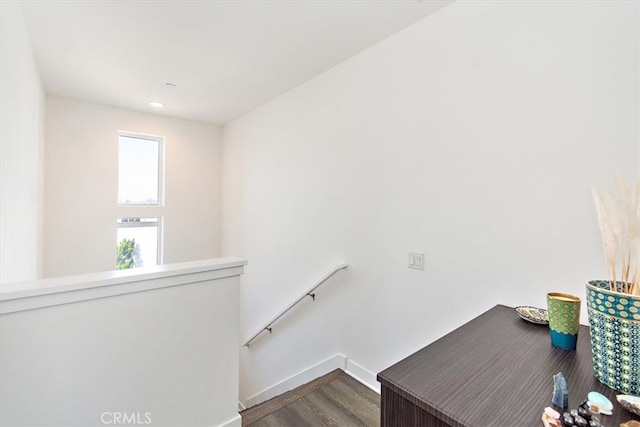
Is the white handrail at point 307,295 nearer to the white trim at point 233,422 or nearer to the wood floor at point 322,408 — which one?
the wood floor at point 322,408

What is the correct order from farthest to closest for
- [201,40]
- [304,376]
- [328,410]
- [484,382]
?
[304,376], [201,40], [328,410], [484,382]

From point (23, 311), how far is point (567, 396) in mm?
1680

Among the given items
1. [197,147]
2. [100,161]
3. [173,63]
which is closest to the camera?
[173,63]

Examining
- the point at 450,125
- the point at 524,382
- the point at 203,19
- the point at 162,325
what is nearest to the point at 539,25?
the point at 450,125

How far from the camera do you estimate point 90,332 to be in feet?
3.89

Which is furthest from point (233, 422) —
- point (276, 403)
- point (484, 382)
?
point (484, 382)

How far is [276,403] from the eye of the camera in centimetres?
196

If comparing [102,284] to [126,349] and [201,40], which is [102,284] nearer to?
[126,349]

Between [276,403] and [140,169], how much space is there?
11.9 ft

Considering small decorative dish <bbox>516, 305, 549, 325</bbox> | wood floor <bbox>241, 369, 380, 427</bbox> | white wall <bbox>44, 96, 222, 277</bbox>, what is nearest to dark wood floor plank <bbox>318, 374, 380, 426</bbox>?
wood floor <bbox>241, 369, 380, 427</bbox>

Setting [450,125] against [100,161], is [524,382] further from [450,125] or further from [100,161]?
[100,161]

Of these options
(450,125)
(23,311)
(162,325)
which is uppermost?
(450,125)

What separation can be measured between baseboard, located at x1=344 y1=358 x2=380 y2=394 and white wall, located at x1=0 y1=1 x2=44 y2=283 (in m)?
2.28

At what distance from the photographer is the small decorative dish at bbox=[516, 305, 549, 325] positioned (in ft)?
3.95
